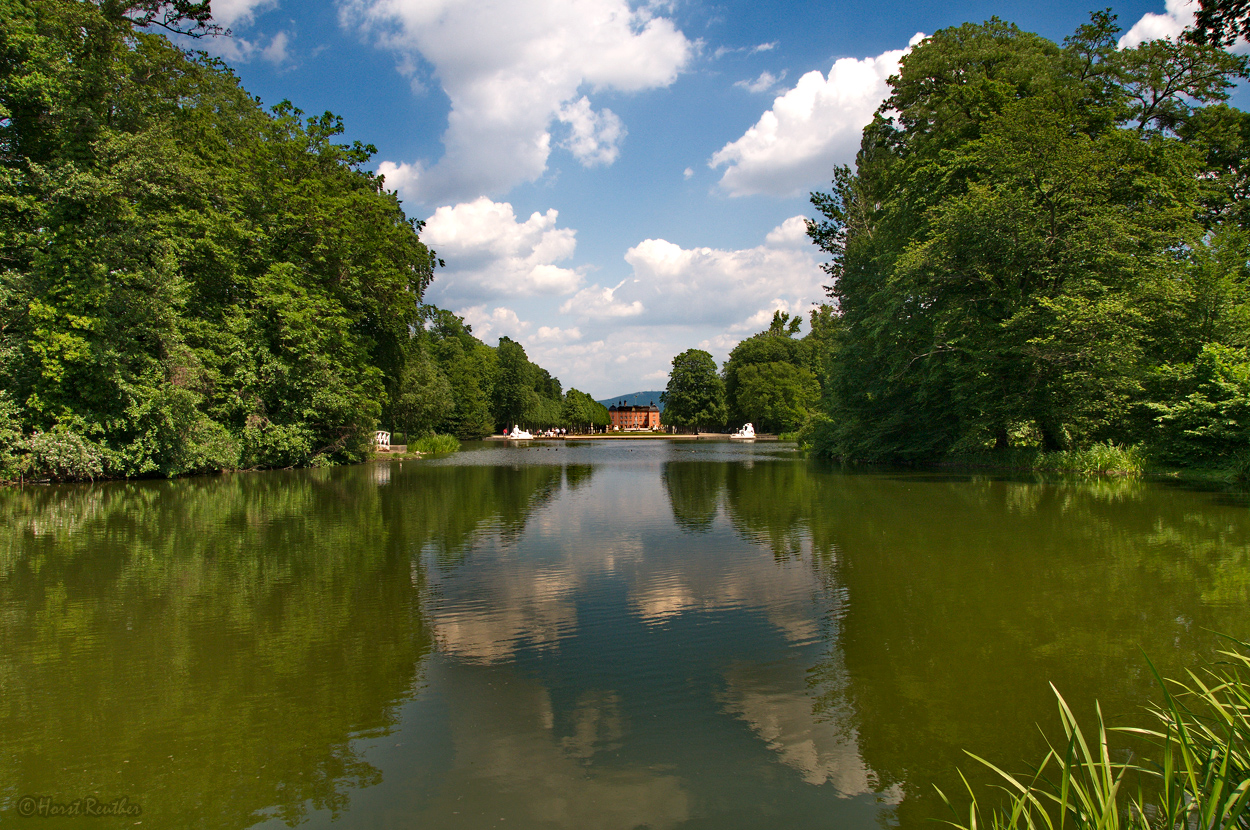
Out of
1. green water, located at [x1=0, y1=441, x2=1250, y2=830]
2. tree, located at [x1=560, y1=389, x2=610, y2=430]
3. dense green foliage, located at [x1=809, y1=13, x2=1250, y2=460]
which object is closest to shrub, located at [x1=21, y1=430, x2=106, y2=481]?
green water, located at [x1=0, y1=441, x2=1250, y2=830]

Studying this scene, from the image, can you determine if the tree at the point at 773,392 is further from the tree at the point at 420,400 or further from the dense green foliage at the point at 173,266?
the dense green foliage at the point at 173,266

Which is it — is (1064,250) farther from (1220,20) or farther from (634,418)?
(634,418)

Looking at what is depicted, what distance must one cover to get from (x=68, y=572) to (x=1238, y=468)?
23.0 meters

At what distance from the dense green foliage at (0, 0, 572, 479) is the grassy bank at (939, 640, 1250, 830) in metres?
A: 17.9

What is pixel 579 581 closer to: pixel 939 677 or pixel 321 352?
pixel 939 677

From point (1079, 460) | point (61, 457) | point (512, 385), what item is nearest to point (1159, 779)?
point (1079, 460)

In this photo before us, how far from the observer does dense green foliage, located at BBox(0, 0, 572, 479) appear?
1738cm

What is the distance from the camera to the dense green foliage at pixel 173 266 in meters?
17.4

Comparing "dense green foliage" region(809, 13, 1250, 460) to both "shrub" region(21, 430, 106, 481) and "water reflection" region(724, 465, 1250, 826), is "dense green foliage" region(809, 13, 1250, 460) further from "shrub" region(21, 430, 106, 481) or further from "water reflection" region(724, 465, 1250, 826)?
"shrub" region(21, 430, 106, 481)

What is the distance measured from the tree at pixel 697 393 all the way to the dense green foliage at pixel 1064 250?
72.6 m

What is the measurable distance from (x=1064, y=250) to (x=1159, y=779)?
20180 mm

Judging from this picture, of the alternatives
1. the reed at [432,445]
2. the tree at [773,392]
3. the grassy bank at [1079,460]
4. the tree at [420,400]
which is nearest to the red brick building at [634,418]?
the tree at [773,392]

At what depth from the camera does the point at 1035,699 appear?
14.4 ft

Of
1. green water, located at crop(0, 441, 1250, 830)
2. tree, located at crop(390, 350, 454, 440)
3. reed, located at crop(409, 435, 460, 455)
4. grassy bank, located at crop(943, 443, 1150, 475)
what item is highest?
tree, located at crop(390, 350, 454, 440)
